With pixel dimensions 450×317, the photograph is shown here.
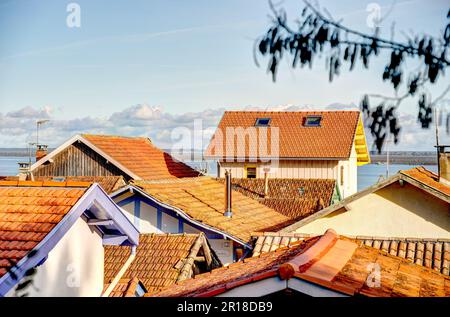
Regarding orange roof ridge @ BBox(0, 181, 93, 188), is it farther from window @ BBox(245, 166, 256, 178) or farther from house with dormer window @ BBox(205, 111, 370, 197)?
window @ BBox(245, 166, 256, 178)

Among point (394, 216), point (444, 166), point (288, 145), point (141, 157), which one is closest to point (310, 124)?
point (288, 145)

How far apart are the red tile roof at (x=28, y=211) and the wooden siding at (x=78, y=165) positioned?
56.3 feet

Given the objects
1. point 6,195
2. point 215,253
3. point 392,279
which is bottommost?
point 215,253

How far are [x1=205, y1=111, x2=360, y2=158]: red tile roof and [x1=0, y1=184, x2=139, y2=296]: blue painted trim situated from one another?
1973cm

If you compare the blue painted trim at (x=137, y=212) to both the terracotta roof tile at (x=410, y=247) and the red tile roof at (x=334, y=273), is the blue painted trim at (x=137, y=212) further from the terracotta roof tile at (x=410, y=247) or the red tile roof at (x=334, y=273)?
the red tile roof at (x=334, y=273)

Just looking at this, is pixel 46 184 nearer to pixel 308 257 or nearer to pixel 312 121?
pixel 308 257

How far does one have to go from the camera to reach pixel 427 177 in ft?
45.3

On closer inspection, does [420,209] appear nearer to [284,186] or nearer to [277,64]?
[277,64]

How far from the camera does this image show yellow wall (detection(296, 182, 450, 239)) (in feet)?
39.2

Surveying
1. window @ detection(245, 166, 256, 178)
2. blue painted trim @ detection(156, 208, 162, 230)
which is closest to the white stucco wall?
blue painted trim @ detection(156, 208, 162, 230)

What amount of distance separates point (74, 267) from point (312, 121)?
2309cm
